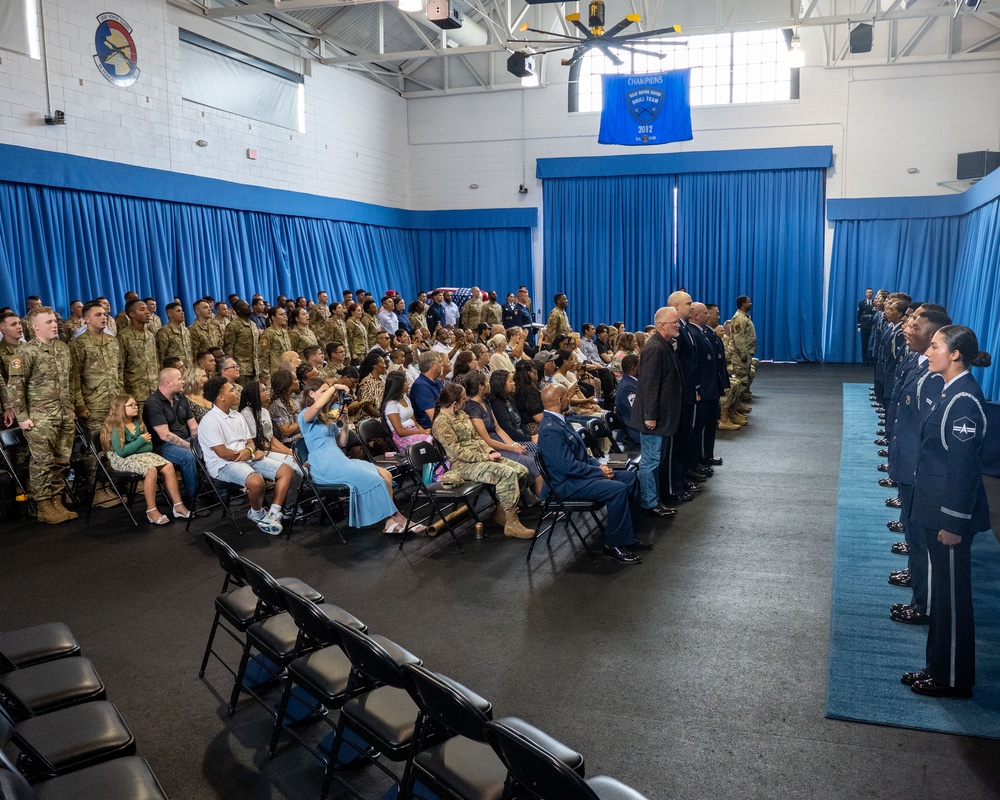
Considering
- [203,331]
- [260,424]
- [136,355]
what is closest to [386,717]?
[260,424]

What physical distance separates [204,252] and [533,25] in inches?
340

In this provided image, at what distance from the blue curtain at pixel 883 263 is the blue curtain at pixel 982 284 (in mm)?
1502

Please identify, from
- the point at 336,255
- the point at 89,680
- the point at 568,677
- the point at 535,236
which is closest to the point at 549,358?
the point at 568,677

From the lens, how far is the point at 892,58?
51.3 ft

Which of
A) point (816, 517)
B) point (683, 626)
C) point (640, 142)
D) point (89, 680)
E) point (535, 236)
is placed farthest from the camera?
point (535, 236)

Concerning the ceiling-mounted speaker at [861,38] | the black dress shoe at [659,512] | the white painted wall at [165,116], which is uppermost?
the ceiling-mounted speaker at [861,38]

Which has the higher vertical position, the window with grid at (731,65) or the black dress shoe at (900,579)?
the window with grid at (731,65)

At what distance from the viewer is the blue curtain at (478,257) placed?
18656 mm

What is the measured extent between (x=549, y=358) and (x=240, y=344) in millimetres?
4124

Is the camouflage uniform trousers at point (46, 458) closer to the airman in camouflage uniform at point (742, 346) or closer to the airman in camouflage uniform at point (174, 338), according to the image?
the airman in camouflage uniform at point (174, 338)

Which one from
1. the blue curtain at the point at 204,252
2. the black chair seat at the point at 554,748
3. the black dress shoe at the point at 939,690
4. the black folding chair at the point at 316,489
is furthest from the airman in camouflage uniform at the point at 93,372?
the black dress shoe at the point at 939,690

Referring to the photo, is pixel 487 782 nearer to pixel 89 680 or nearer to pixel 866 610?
pixel 89 680

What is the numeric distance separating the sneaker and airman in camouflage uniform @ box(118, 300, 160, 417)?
2.96 meters

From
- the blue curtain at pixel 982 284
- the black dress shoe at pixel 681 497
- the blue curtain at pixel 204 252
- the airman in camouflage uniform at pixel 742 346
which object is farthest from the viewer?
the airman in camouflage uniform at pixel 742 346
